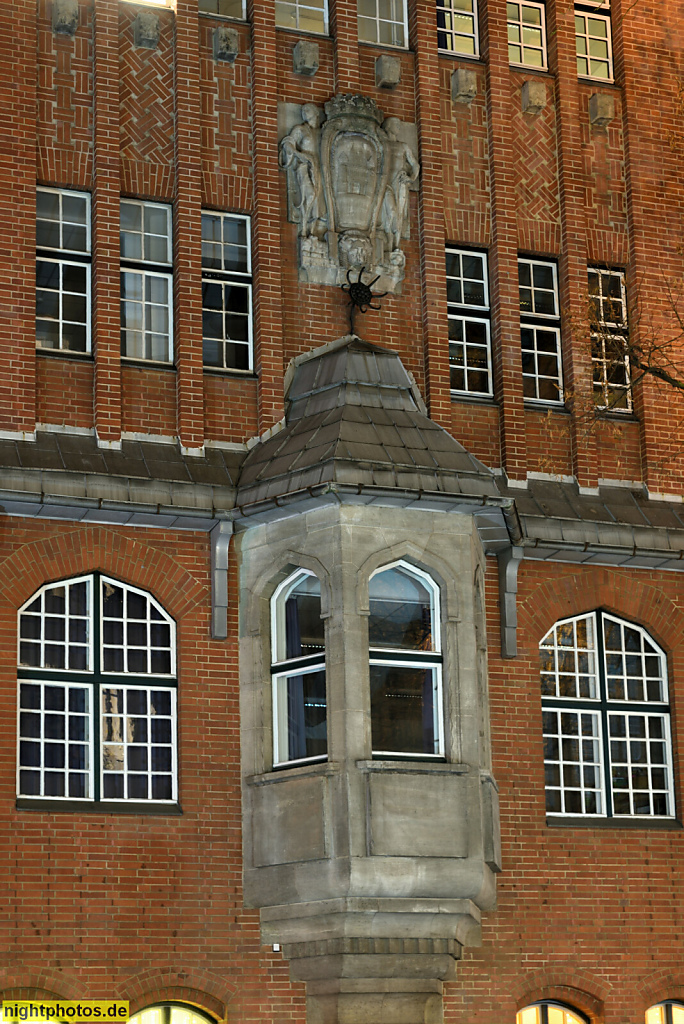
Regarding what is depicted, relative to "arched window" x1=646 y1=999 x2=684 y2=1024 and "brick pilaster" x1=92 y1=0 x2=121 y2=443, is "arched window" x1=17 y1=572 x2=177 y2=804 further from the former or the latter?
"arched window" x1=646 y1=999 x2=684 y2=1024

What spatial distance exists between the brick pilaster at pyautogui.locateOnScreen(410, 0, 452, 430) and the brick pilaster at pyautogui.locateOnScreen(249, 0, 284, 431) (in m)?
1.84

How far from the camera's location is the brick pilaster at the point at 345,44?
21.2m

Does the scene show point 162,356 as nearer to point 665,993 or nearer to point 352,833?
point 352,833

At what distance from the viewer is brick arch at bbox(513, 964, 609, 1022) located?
19.3 m

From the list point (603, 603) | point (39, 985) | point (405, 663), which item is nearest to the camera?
point (39, 985)

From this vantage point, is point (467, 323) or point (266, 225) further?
point (467, 323)

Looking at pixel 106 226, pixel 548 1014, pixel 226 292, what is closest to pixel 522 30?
pixel 226 292

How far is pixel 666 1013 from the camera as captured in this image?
66.0ft

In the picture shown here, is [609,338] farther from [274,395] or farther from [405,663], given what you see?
[405,663]

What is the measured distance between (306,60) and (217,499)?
566 cm

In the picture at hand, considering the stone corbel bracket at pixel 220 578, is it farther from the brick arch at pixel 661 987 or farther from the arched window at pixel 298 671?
the brick arch at pixel 661 987

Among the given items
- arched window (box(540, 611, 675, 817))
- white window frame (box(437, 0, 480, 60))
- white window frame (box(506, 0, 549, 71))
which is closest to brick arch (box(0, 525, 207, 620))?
arched window (box(540, 611, 675, 817))

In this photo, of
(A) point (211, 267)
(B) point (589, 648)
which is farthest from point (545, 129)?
(B) point (589, 648)

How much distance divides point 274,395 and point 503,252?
365 cm
